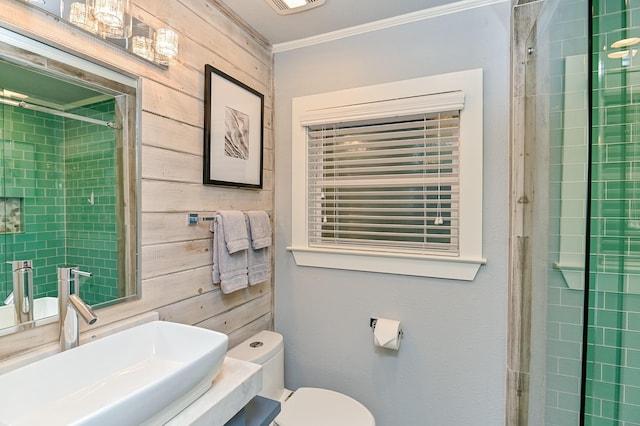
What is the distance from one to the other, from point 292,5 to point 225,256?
1270 mm

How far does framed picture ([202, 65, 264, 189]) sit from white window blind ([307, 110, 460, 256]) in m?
0.33

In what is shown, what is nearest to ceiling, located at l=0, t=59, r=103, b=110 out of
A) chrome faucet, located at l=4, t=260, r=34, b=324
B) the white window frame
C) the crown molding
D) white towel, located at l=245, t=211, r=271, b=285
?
chrome faucet, located at l=4, t=260, r=34, b=324

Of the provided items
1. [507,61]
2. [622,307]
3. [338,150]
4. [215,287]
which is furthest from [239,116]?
[622,307]

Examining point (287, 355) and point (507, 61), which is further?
point (287, 355)

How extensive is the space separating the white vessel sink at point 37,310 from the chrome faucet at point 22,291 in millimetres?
10

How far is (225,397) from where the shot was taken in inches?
34.4

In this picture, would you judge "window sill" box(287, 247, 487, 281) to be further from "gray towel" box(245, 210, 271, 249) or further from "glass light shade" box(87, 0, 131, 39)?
"glass light shade" box(87, 0, 131, 39)

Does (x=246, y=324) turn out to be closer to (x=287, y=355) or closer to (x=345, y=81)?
(x=287, y=355)

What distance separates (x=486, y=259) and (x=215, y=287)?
52.3 inches

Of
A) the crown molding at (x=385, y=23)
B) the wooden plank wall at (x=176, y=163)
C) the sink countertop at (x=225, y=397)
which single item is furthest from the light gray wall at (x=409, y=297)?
the sink countertop at (x=225, y=397)

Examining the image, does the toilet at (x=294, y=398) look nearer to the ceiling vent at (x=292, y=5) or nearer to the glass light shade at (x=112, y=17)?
the glass light shade at (x=112, y=17)

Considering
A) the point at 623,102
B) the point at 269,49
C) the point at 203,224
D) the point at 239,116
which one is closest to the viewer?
the point at 623,102

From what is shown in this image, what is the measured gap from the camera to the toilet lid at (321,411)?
143 cm

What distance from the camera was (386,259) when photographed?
1.74 metres
